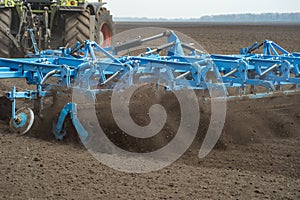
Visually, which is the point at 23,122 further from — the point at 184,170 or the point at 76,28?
the point at 76,28

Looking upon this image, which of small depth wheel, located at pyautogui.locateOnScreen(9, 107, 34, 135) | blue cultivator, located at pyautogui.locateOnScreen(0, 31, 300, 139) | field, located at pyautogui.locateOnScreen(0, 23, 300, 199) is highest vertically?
Result: blue cultivator, located at pyautogui.locateOnScreen(0, 31, 300, 139)

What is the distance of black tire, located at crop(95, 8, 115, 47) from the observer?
9258 mm

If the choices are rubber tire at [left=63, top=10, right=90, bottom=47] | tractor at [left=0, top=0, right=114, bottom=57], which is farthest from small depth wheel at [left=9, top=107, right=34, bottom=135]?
rubber tire at [left=63, top=10, right=90, bottom=47]

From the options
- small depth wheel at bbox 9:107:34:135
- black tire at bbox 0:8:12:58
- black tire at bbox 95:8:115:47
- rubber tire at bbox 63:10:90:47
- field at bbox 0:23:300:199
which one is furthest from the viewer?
black tire at bbox 95:8:115:47

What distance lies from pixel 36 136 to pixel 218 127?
72.3 inches

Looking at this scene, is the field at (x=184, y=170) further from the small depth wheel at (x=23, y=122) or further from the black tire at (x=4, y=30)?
the black tire at (x=4, y=30)

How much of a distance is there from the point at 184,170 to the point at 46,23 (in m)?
5.08

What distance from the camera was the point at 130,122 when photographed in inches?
209

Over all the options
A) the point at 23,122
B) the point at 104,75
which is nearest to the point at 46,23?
the point at 104,75

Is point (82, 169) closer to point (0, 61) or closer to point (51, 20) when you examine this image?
point (0, 61)

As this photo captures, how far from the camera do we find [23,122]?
5.18 metres

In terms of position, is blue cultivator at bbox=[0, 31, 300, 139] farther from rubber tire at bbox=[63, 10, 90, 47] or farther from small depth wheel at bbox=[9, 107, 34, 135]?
rubber tire at bbox=[63, 10, 90, 47]

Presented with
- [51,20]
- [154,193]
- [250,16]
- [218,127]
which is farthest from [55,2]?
[250,16]

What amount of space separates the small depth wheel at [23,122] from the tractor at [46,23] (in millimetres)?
3275
